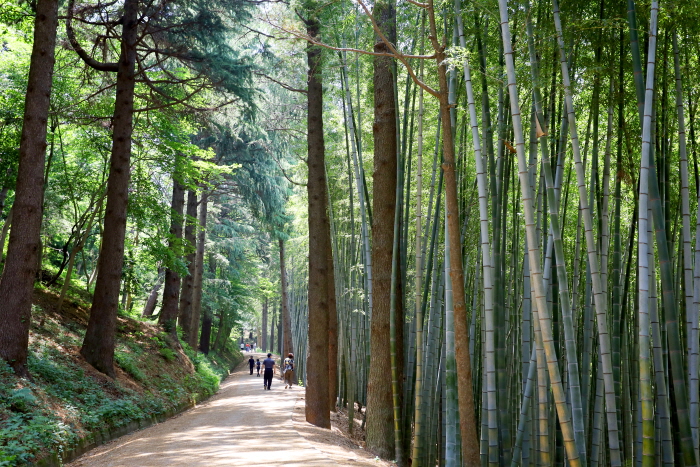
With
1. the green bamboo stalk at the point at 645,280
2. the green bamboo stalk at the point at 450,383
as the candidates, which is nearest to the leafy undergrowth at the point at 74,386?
the green bamboo stalk at the point at 450,383

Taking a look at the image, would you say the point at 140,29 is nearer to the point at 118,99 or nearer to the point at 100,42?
the point at 100,42

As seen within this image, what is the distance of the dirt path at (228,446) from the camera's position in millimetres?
4840

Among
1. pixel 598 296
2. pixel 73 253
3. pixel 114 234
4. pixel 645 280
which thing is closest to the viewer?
pixel 645 280

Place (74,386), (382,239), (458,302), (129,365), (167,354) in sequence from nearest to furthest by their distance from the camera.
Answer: (458,302), (382,239), (74,386), (129,365), (167,354)

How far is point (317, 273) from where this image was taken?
848cm

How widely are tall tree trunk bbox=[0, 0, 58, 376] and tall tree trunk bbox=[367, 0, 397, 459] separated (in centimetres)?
352

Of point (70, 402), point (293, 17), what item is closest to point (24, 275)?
point (70, 402)

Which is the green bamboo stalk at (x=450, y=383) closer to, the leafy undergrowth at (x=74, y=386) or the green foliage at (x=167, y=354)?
the leafy undergrowth at (x=74, y=386)

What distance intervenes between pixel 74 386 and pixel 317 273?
3.36 m

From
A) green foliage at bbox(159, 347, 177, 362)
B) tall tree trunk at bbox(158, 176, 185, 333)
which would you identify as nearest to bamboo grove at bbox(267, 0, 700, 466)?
green foliage at bbox(159, 347, 177, 362)

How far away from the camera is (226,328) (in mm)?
28172

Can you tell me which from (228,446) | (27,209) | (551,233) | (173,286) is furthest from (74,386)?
(173,286)

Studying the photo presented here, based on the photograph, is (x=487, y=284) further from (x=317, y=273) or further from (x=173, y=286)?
(x=173, y=286)

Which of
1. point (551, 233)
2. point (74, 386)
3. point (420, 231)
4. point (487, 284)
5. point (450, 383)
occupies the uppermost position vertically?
point (420, 231)
